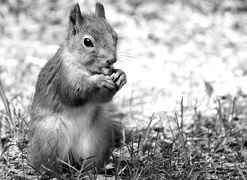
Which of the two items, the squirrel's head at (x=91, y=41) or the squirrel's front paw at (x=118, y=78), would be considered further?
the squirrel's front paw at (x=118, y=78)

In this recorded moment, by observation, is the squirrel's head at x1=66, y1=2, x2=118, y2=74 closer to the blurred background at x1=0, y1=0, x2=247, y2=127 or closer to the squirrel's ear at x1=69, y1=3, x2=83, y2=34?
the squirrel's ear at x1=69, y1=3, x2=83, y2=34

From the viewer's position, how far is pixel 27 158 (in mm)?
3766

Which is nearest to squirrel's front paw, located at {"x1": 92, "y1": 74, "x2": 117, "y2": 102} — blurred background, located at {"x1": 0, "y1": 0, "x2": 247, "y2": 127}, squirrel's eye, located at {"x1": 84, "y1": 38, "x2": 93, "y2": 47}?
squirrel's eye, located at {"x1": 84, "y1": 38, "x2": 93, "y2": 47}

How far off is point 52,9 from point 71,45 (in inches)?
224

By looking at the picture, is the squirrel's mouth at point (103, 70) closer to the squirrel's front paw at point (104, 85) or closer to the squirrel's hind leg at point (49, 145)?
the squirrel's front paw at point (104, 85)

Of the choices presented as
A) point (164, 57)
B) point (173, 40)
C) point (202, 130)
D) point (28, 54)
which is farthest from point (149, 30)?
point (202, 130)

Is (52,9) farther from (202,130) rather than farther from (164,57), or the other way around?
(202,130)

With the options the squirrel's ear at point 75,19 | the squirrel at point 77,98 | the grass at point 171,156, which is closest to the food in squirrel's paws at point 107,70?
the squirrel at point 77,98

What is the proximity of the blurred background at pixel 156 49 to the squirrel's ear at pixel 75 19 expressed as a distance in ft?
Answer: 4.09

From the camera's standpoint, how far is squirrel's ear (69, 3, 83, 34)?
363 cm

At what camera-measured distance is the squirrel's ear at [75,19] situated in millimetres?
3633

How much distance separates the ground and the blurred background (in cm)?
2

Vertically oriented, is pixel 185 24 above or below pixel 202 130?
above

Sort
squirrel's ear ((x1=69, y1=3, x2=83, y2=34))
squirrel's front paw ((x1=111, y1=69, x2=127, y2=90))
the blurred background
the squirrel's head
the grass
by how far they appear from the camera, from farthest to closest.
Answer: the blurred background → squirrel's ear ((x1=69, y1=3, x2=83, y2=34)) → squirrel's front paw ((x1=111, y1=69, x2=127, y2=90)) → the squirrel's head → the grass
